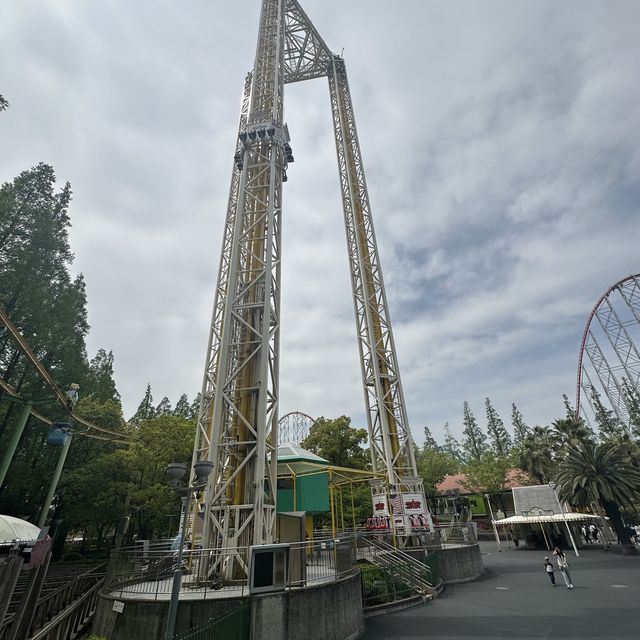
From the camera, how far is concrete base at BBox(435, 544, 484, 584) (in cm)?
1678

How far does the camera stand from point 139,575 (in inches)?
448

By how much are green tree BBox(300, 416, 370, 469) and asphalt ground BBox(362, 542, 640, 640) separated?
56.0 ft

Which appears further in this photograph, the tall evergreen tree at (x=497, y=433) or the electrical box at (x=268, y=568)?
the tall evergreen tree at (x=497, y=433)

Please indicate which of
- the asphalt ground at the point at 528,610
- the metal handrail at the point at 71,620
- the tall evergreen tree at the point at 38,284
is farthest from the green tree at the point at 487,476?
the tall evergreen tree at the point at 38,284

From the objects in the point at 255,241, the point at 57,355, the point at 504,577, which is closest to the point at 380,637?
the point at 504,577

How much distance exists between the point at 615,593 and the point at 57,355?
33.0 m

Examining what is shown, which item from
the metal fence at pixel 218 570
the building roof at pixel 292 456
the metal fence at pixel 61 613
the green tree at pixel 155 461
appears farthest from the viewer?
the green tree at pixel 155 461

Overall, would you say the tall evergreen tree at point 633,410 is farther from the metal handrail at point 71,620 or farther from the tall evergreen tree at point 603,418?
the metal handrail at point 71,620

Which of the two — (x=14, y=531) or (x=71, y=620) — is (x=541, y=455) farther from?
(x=14, y=531)

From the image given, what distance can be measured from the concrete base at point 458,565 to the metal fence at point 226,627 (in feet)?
39.9

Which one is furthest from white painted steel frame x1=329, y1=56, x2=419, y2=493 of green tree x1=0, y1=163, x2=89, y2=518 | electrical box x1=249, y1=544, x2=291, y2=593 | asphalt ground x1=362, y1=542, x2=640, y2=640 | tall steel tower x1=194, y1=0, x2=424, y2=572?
green tree x1=0, y1=163, x2=89, y2=518

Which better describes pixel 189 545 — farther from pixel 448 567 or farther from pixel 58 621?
pixel 448 567

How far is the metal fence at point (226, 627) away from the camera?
6676mm

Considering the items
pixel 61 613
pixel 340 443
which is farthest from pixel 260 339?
pixel 340 443
